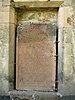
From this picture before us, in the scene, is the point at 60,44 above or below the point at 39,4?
below

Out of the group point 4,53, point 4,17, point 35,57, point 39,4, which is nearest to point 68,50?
point 35,57

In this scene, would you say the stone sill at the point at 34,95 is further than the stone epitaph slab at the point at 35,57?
No

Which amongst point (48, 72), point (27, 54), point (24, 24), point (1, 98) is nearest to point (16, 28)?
point (24, 24)

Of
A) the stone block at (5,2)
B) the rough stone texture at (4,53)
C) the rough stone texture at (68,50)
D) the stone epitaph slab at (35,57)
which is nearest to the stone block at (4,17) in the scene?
the rough stone texture at (4,53)

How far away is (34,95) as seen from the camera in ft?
14.4

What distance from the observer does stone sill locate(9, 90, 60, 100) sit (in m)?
4.36

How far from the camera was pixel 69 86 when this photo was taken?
14.3ft

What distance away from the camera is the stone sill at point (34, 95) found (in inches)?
172

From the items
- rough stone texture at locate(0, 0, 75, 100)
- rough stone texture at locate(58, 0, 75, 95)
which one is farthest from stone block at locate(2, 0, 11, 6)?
rough stone texture at locate(58, 0, 75, 95)

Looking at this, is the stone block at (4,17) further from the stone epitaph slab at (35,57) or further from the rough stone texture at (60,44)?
the stone epitaph slab at (35,57)

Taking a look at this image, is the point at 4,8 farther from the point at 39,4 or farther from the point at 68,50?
the point at 68,50

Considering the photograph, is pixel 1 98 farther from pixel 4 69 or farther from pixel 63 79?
pixel 63 79

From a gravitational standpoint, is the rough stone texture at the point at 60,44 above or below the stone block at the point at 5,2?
below

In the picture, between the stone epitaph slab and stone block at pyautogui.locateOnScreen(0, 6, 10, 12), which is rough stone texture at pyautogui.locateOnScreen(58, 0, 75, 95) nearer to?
the stone epitaph slab
